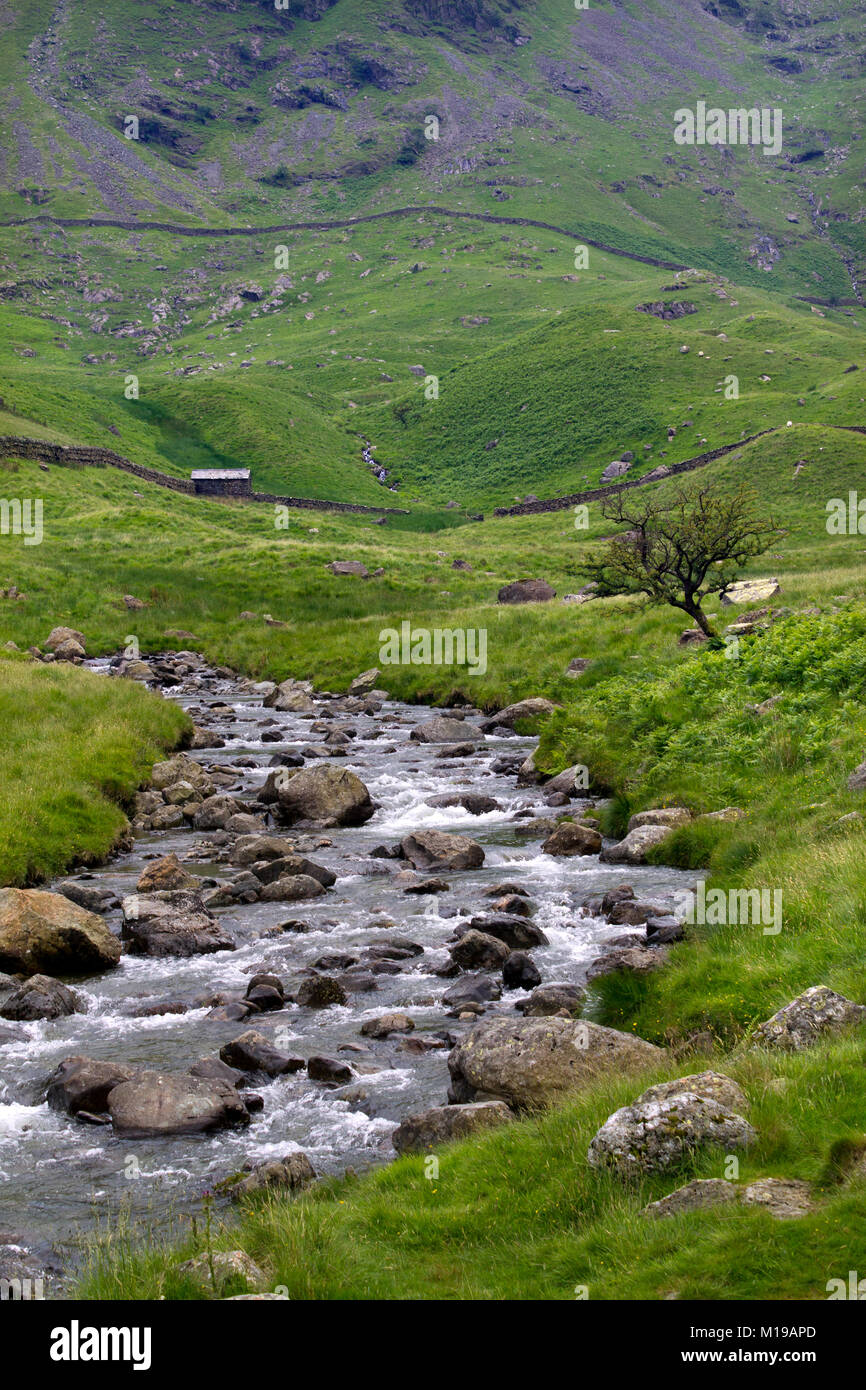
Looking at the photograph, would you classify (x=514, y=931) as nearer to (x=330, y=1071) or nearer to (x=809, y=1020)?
(x=330, y=1071)

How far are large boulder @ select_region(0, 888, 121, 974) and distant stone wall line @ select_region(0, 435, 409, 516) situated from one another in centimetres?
8250

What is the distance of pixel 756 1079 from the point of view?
8.21 meters

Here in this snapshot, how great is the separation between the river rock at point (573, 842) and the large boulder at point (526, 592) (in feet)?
125

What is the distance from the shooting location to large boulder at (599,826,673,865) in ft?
62.0

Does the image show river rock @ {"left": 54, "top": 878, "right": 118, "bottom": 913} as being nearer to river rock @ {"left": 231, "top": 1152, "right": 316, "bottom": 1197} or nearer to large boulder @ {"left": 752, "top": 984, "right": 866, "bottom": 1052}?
river rock @ {"left": 231, "top": 1152, "right": 316, "bottom": 1197}

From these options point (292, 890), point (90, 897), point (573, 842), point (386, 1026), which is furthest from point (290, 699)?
point (386, 1026)

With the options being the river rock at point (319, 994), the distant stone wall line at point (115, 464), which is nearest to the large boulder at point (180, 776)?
the river rock at point (319, 994)

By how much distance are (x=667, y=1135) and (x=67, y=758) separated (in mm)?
19069

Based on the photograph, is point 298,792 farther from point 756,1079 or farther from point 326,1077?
point 756,1079

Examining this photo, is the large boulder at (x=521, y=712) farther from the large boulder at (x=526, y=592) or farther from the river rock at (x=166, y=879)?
the large boulder at (x=526, y=592)

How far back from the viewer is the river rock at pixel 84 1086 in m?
11.0

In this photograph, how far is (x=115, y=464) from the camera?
337 feet
